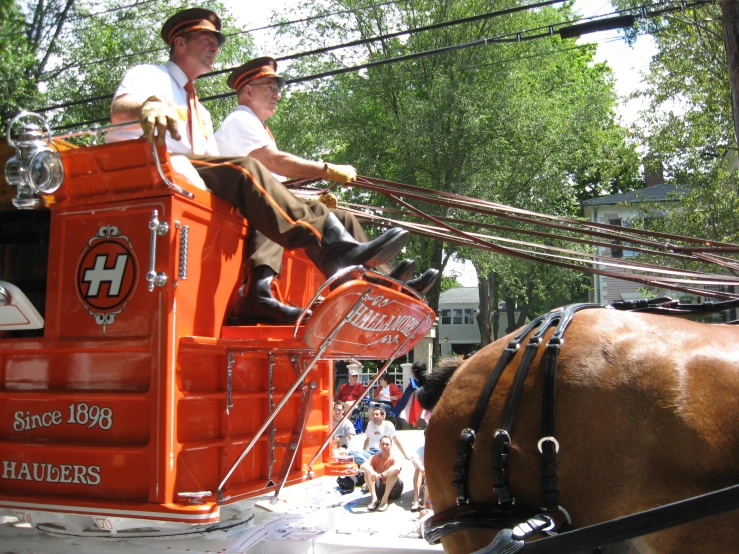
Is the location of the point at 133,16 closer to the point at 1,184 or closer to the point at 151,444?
the point at 1,184

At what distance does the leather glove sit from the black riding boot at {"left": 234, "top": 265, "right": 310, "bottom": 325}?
2.96ft

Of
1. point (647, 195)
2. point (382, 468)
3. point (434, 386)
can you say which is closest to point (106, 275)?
point (434, 386)

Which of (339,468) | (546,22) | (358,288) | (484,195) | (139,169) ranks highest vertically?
(546,22)

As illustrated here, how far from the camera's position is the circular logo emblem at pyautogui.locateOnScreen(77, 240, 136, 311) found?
337 cm

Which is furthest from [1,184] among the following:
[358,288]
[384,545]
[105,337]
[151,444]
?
[384,545]

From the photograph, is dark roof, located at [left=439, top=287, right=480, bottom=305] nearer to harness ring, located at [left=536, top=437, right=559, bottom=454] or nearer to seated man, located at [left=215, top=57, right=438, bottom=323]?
seated man, located at [left=215, top=57, right=438, bottom=323]

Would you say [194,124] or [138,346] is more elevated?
[194,124]

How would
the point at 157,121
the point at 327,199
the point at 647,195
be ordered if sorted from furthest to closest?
the point at 647,195 < the point at 327,199 < the point at 157,121

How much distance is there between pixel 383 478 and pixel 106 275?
5134 millimetres

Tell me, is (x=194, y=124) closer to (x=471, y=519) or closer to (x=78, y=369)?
(x=78, y=369)

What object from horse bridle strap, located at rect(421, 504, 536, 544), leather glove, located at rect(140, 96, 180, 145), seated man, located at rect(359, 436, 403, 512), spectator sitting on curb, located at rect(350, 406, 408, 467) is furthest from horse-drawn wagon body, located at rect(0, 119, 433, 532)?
spectator sitting on curb, located at rect(350, 406, 408, 467)

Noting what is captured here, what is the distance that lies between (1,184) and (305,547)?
2589mm

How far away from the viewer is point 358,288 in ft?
10.3

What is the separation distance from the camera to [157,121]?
3107 mm
